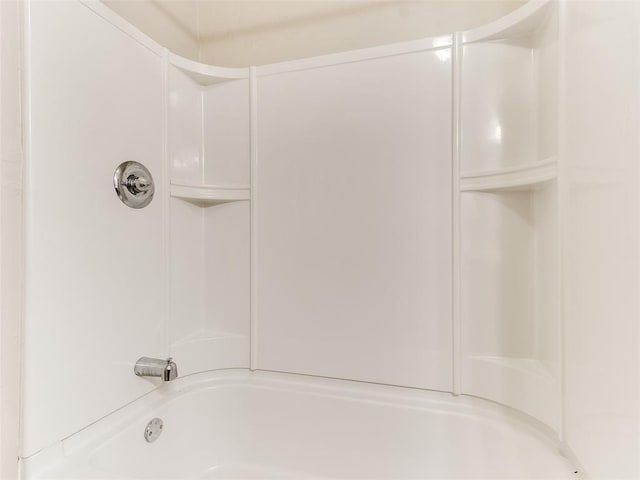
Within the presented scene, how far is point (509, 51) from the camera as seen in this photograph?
3.65 ft

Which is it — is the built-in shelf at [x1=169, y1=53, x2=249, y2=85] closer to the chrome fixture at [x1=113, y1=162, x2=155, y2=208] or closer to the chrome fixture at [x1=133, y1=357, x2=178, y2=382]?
the chrome fixture at [x1=113, y1=162, x2=155, y2=208]

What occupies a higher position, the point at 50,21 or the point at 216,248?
the point at 50,21

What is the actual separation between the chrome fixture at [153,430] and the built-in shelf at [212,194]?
0.75m

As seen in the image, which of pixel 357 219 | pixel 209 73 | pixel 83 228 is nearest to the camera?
pixel 83 228

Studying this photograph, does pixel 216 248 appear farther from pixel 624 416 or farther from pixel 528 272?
pixel 624 416

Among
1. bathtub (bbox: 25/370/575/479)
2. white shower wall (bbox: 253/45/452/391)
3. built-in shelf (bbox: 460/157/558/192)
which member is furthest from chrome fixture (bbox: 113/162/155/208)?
built-in shelf (bbox: 460/157/558/192)

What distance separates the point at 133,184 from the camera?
1045mm

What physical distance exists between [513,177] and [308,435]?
43.4 inches

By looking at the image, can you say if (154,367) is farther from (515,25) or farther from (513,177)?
(515,25)

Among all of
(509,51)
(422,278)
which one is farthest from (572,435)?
(509,51)

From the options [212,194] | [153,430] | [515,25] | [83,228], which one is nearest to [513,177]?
[515,25]

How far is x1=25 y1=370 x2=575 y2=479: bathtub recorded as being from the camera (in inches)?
39.4

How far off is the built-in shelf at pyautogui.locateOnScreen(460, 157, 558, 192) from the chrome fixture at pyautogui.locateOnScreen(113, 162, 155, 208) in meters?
1.00

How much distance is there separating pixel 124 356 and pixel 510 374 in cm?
115
